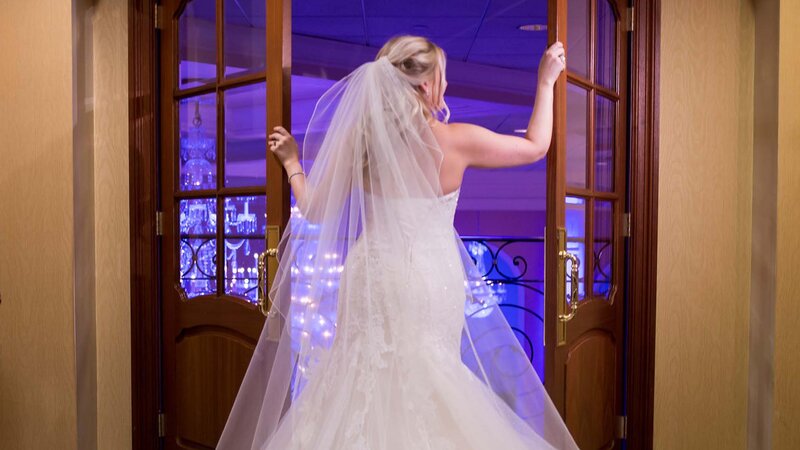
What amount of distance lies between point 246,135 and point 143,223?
29.5 inches

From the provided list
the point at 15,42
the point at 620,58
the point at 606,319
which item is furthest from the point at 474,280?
the point at 15,42

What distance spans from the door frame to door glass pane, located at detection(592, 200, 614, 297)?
0.32 feet

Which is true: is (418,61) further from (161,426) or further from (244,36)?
(161,426)

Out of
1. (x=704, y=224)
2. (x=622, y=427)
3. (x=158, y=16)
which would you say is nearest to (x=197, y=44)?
(x=158, y=16)

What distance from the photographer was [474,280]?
7.06 ft

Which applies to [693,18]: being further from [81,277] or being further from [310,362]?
[81,277]

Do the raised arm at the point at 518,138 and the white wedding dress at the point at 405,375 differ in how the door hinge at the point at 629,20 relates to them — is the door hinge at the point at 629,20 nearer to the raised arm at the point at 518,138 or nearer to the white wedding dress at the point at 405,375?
the raised arm at the point at 518,138

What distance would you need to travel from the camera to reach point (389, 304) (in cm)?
197

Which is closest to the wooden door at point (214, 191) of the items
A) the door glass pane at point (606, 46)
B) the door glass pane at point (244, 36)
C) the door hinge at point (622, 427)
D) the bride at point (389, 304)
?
the door glass pane at point (244, 36)

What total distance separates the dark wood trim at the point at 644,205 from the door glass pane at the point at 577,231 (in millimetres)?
311

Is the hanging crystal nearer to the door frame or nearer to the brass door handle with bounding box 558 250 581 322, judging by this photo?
the door frame

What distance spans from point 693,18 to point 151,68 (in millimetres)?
2496

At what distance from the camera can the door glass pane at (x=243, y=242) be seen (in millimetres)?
2814

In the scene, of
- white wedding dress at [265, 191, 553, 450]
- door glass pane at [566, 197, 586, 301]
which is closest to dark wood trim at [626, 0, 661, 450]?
door glass pane at [566, 197, 586, 301]
